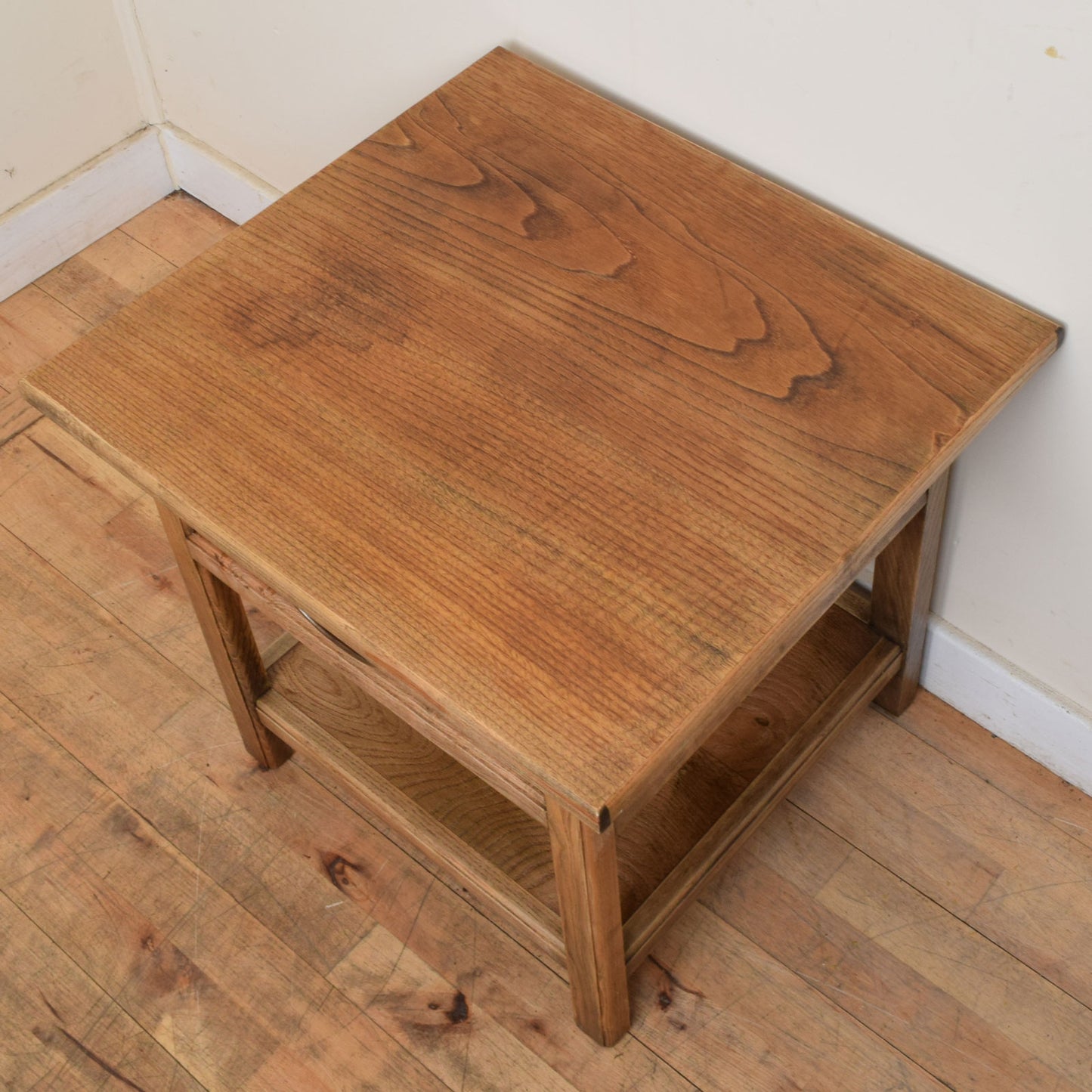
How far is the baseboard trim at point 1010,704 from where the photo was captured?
1.27 metres

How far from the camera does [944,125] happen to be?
96 cm

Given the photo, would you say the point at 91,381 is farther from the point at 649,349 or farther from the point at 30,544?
the point at 30,544

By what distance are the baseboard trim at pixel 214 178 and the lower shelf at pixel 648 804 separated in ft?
2.42

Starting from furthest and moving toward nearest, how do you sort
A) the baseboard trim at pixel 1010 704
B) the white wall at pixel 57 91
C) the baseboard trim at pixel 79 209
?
the baseboard trim at pixel 79 209, the white wall at pixel 57 91, the baseboard trim at pixel 1010 704

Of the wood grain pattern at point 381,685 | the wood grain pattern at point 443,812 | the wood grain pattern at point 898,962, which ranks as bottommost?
the wood grain pattern at point 898,962

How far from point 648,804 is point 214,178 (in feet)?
3.64

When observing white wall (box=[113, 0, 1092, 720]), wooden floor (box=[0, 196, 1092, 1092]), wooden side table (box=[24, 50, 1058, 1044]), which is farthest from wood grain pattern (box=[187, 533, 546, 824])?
white wall (box=[113, 0, 1092, 720])

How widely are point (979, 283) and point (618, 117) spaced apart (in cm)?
33

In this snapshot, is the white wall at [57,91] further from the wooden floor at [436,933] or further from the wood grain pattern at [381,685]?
the wood grain pattern at [381,685]

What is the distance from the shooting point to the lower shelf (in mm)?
1132

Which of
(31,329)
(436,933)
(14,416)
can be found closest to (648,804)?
(436,933)

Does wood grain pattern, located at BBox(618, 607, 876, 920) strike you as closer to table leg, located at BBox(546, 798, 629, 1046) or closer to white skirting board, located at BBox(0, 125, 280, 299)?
table leg, located at BBox(546, 798, 629, 1046)

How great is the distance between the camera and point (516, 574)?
86 centimetres

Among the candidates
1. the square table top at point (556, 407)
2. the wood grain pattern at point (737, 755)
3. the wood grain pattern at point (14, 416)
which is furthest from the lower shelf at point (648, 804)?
the wood grain pattern at point (14, 416)
